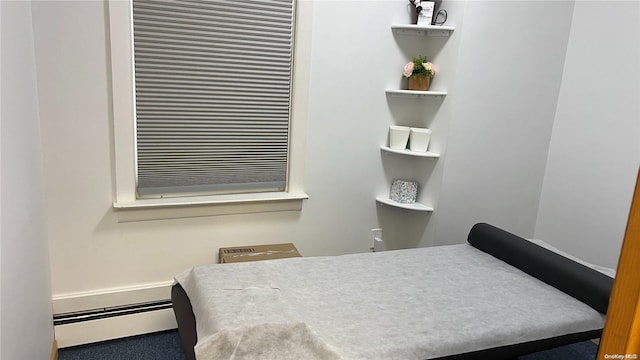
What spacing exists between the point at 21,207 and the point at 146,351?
1.15m

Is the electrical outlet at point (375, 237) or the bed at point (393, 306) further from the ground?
the bed at point (393, 306)

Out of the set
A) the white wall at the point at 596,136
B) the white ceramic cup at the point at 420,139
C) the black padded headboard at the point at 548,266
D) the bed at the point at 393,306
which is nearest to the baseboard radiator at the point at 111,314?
the bed at the point at 393,306

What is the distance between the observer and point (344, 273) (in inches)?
84.0

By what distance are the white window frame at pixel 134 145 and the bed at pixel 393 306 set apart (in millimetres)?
557

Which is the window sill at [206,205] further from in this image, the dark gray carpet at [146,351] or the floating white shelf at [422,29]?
the floating white shelf at [422,29]

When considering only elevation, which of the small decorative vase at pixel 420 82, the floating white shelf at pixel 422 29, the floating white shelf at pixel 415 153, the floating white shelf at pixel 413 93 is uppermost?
the floating white shelf at pixel 422 29

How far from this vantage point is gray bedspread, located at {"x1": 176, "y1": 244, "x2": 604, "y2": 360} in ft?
5.14

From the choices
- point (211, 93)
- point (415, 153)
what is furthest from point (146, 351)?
point (415, 153)

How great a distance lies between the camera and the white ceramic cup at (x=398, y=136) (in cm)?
288

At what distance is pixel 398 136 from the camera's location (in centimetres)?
289

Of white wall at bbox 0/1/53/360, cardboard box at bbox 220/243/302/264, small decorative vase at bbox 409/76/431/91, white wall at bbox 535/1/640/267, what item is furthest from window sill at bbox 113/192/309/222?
white wall at bbox 535/1/640/267

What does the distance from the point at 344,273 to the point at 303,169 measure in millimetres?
869

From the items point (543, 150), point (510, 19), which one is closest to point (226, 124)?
point (510, 19)

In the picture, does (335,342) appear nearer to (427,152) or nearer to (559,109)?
(427,152)
